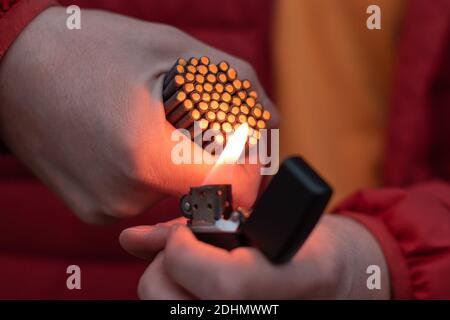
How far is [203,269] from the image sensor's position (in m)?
0.35

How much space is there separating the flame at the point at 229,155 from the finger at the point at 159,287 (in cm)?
7

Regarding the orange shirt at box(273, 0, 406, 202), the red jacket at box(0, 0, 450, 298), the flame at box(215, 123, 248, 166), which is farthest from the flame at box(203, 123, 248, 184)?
the orange shirt at box(273, 0, 406, 202)

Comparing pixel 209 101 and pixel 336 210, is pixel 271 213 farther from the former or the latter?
pixel 336 210

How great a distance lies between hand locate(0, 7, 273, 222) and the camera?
0.43 meters

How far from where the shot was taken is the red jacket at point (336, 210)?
505 mm

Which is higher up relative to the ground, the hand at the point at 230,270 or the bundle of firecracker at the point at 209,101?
the bundle of firecracker at the point at 209,101

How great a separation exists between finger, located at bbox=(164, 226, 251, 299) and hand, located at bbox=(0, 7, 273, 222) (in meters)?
0.08

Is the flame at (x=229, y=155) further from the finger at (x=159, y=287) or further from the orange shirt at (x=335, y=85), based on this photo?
the orange shirt at (x=335, y=85)

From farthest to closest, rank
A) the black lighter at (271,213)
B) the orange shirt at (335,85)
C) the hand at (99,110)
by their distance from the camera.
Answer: the orange shirt at (335,85), the hand at (99,110), the black lighter at (271,213)

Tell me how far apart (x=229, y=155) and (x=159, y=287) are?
103 millimetres

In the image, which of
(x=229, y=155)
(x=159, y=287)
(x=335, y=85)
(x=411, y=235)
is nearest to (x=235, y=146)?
(x=229, y=155)

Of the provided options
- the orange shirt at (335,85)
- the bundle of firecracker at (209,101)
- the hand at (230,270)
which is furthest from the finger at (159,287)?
the orange shirt at (335,85)

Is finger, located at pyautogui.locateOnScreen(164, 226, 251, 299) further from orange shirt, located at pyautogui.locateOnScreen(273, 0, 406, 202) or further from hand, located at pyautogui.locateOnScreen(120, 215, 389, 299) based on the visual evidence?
orange shirt, located at pyautogui.locateOnScreen(273, 0, 406, 202)
